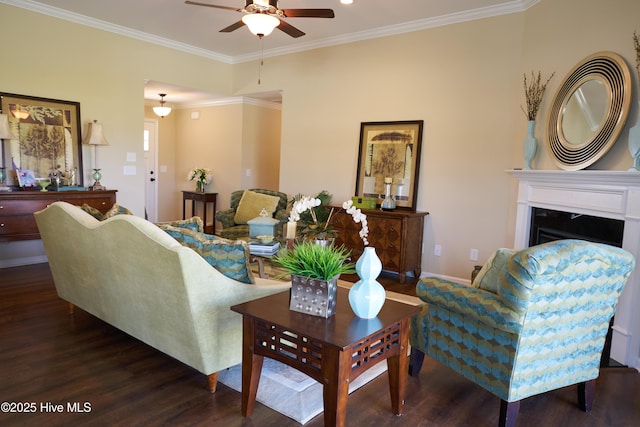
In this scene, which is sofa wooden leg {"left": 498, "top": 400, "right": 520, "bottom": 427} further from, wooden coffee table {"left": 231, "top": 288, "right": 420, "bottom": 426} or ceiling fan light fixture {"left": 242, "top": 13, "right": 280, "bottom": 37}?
ceiling fan light fixture {"left": 242, "top": 13, "right": 280, "bottom": 37}

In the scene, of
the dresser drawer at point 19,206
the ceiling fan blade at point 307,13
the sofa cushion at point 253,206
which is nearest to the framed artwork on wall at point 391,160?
the sofa cushion at point 253,206

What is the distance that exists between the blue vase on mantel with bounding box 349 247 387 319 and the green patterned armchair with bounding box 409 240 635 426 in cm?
49

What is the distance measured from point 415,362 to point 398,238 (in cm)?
217

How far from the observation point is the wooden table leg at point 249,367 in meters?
2.07

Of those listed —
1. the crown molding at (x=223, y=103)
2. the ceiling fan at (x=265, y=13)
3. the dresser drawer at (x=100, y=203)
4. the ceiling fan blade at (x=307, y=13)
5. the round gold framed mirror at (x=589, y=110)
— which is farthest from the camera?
the crown molding at (x=223, y=103)

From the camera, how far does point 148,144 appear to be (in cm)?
825

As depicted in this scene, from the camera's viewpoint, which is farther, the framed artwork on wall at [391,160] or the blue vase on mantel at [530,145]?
the framed artwork on wall at [391,160]

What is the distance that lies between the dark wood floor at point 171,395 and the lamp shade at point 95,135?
2795 millimetres

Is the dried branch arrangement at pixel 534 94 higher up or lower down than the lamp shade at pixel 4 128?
higher up

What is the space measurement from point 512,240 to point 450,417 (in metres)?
2.58

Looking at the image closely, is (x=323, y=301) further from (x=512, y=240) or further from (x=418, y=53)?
(x=418, y=53)

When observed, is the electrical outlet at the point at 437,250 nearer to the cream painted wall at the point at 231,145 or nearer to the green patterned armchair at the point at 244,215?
the green patterned armchair at the point at 244,215

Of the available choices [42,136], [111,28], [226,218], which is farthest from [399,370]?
[111,28]

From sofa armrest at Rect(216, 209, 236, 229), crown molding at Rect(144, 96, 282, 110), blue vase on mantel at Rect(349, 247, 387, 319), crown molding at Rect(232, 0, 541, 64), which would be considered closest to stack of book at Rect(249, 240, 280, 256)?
blue vase on mantel at Rect(349, 247, 387, 319)
